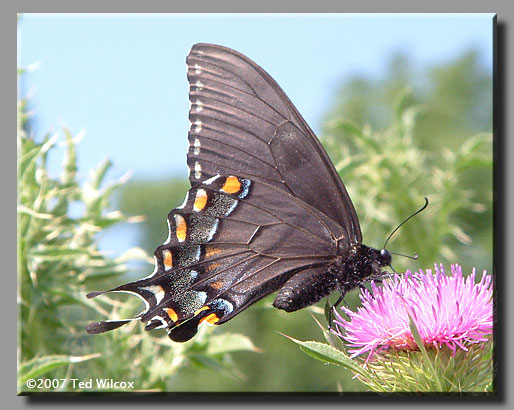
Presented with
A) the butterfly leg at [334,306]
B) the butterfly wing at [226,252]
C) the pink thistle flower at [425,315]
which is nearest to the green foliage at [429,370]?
the pink thistle flower at [425,315]

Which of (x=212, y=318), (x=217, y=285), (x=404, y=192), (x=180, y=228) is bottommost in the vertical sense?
(x=212, y=318)

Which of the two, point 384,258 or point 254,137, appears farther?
point 254,137

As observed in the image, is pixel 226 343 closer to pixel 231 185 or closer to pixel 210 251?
pixel 210 251

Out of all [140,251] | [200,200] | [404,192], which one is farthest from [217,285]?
[404,192]

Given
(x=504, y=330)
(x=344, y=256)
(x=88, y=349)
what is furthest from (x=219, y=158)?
(x=504, y=330)

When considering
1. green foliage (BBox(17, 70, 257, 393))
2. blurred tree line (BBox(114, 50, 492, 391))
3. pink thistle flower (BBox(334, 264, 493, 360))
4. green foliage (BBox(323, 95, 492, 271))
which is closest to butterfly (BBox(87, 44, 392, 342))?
pink thistle flower (BBox(334, 264, 493, 360))

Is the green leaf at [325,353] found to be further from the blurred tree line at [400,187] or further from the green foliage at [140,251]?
the blurred tree line at [400,187]
